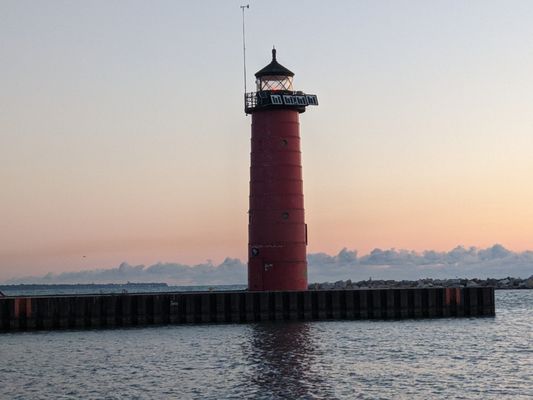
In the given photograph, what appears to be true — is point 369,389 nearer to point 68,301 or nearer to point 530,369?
point 530,369

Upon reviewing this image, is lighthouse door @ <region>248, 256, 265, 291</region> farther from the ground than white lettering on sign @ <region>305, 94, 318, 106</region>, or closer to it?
closer to it

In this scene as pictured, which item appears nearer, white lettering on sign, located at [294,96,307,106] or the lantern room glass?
white lettering on sign, located at [294,96,307,106]

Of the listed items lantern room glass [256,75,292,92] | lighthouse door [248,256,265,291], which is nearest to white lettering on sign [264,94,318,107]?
lantern room glass [256,75,292,92]

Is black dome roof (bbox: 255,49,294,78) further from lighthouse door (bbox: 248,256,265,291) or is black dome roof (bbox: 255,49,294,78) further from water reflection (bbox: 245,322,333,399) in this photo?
water reflection (bbox: 245,322,333,399)

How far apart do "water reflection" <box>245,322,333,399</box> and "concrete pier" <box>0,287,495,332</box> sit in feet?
5.61

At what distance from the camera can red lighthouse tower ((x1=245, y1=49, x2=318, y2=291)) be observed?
A: 5075 cm

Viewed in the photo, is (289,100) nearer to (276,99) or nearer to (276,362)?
(276,99)

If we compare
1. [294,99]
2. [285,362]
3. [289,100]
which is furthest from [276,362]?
[294,99]

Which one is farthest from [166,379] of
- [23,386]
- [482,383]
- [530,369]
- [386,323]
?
[386,323]

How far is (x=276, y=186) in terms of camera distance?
50.8 metres

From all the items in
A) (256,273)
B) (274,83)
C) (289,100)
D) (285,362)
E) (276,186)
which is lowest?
(285,362)

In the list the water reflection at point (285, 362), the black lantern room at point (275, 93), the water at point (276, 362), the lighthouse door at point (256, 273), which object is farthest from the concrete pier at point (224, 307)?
the black lantern room at point (275, 93)

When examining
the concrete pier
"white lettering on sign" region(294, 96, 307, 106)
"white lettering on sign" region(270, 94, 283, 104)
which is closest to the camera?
the concrete pier

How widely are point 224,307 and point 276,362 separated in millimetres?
14414
